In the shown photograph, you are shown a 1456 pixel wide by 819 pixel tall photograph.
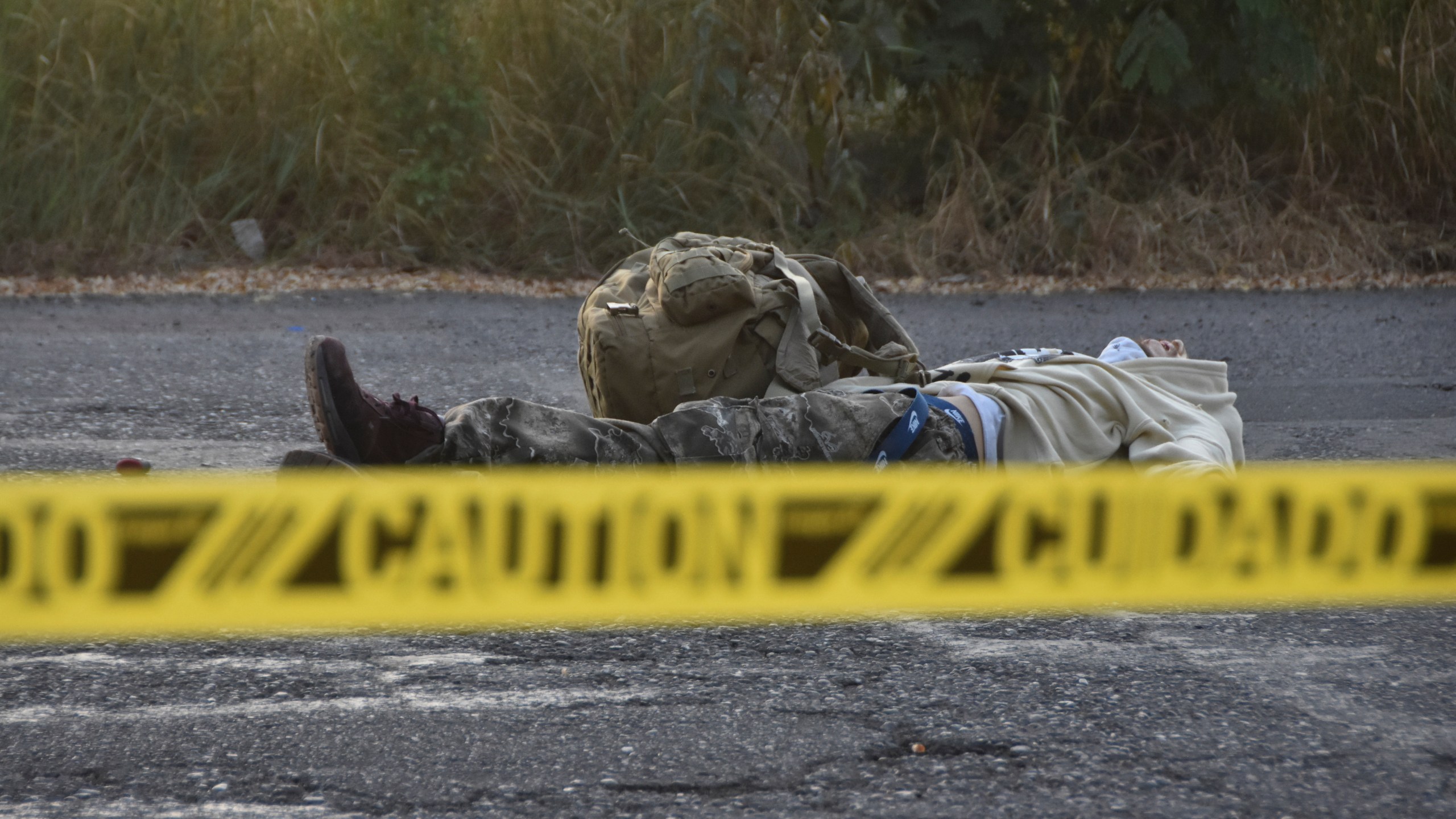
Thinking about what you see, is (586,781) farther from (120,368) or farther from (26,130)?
(26,130)

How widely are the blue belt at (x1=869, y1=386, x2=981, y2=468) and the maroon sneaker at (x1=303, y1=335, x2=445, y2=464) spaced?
807 mm

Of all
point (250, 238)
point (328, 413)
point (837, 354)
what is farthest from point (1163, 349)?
point (250, 238)

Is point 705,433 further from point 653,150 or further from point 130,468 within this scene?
point 653,150

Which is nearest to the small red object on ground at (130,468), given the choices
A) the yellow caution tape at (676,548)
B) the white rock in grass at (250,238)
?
the yellow caution tape at (676,548)

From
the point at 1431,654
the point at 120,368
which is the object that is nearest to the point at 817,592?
the point at 1431,654

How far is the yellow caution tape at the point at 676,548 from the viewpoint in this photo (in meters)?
2.24

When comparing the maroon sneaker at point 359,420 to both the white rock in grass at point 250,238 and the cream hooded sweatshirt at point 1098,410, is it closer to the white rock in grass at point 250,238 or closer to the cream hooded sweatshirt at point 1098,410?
the cream hooded sweatshirt at point 1098,410

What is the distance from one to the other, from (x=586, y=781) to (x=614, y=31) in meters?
7.59

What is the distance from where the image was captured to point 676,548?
2.36 m

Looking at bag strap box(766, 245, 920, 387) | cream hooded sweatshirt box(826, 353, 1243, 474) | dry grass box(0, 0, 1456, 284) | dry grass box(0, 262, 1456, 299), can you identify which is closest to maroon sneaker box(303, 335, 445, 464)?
bag strap box(766, 245, 920, 387)

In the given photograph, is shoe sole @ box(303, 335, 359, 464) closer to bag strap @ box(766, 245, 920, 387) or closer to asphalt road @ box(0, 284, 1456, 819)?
asphalt road @ box(0, 284, 1456, 819)

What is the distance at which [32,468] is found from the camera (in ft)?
11.5

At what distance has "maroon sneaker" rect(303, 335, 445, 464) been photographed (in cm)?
254

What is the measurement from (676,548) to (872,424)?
539 mm
